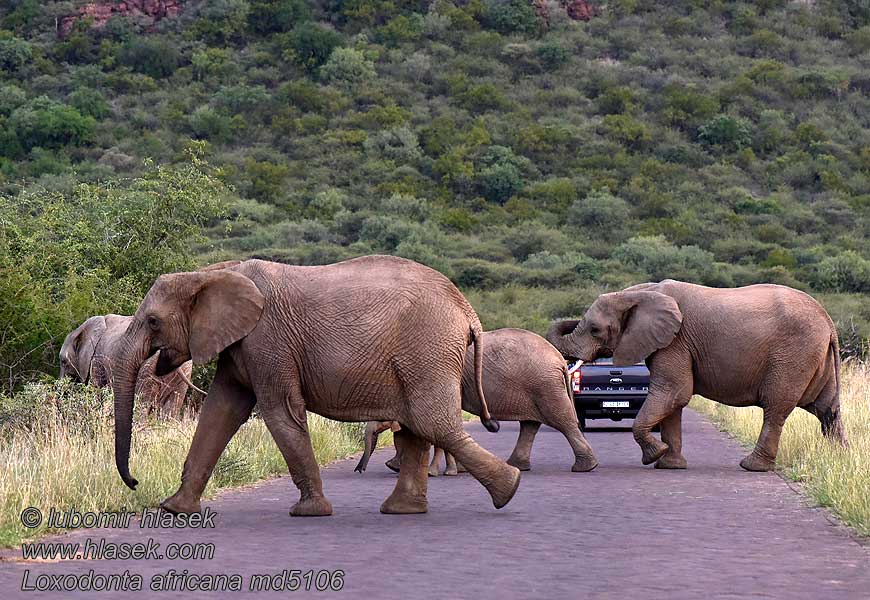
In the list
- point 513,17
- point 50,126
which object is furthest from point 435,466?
point 513,17

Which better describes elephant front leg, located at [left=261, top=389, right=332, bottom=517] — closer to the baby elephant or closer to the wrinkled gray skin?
the baby elephant

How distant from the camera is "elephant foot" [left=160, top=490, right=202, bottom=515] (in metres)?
12.7

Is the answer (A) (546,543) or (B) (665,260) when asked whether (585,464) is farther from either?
(B) (665,260)

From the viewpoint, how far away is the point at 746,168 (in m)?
74.0

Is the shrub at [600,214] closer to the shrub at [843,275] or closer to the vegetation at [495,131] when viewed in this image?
the vegetation at [495,131]

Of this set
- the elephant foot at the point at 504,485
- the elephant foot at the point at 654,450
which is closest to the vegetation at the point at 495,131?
the elephant foot at the point at 654,450

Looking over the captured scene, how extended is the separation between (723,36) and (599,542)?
80230mm

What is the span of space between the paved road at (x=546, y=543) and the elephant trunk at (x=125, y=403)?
0.47m

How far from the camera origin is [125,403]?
12141mm

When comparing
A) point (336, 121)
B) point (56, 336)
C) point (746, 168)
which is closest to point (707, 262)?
point (746, 168)

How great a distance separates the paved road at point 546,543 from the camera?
373 inches

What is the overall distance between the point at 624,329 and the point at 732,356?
4.42 feet

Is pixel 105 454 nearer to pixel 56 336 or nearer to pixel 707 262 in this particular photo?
pixel 56 336

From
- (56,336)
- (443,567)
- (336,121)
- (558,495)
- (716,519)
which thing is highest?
(443,567)
